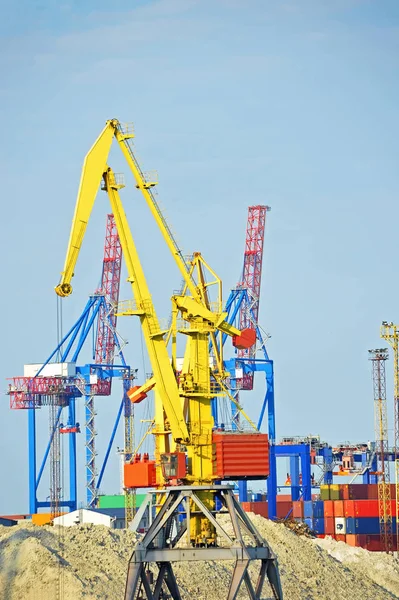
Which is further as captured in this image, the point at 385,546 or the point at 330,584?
the point at 385,546

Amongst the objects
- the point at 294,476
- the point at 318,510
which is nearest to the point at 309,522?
the point at 318,510

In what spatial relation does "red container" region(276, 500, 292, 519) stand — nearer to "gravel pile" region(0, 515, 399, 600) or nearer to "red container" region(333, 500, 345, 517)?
"red container" region(333, 500, 345, 517)

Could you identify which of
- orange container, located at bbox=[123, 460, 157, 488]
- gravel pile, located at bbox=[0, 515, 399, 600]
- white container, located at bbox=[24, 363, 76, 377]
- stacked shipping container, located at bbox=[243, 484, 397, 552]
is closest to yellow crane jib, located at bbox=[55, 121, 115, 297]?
orange container, located at bbox=[123, 460, 157, 488]

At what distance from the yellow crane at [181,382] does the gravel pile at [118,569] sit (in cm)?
399


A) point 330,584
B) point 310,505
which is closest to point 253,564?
point 330,584

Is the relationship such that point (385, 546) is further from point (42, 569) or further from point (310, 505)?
point (42, 569)

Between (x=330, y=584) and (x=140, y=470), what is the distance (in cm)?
2646

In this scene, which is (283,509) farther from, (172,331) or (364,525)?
(172,331)

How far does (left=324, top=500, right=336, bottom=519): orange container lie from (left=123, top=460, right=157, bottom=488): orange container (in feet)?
204

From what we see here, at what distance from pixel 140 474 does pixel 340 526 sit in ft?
203

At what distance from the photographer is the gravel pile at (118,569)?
6988 cm

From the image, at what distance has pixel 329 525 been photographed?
128750 millimetres

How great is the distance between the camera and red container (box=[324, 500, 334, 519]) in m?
129

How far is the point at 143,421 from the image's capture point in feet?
234
